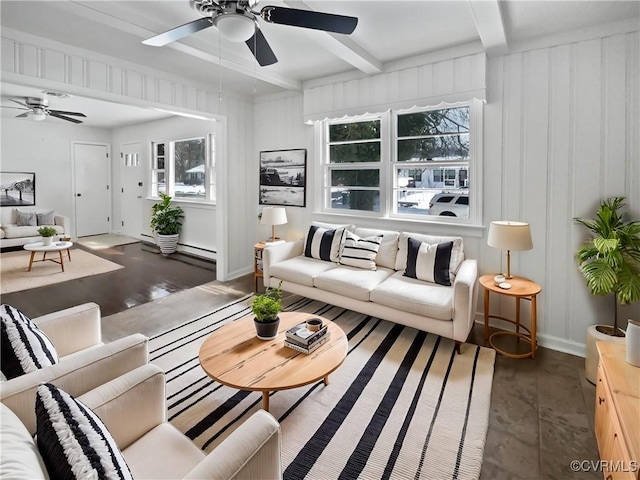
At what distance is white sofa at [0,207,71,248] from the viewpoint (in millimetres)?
6367

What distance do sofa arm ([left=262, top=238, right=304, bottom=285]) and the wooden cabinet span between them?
9.64 ft

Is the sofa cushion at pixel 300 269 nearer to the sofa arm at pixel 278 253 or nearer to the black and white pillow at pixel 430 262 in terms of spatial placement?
the sofa arm at pixel 278 253

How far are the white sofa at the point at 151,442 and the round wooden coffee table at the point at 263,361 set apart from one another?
1.62ft

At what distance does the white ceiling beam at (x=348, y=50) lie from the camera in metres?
2.78

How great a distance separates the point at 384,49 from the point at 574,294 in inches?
109

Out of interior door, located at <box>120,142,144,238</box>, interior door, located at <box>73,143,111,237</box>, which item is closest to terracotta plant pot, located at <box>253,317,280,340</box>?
interior door, located at <box>120,142,144,238</box>

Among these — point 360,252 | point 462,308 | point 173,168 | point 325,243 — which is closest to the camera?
point 462,308

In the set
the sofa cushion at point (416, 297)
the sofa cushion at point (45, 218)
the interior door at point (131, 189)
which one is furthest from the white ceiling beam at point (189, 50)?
the sofa cushion at point (45, 218)

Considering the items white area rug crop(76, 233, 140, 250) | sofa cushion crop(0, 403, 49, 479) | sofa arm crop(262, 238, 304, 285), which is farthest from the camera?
white area rug crop(76, 233, 140, 250)

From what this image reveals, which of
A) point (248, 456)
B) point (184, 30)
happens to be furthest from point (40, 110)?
point (248, 456)

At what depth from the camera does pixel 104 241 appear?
7770 mm

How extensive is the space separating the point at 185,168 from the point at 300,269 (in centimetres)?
436

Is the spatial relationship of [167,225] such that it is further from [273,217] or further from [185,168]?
[273,217]

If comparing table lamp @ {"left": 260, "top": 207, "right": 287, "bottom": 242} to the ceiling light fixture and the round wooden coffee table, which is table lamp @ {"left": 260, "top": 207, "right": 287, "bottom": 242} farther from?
the ceiling light fixture
